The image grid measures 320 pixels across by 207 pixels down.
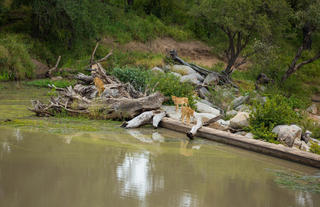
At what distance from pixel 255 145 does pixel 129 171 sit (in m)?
3.38

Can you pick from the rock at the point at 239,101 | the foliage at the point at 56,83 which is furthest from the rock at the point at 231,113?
the foliage at the point at 56,83

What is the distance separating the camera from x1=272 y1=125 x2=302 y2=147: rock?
9435 millimetres

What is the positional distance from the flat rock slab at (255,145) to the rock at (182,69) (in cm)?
928

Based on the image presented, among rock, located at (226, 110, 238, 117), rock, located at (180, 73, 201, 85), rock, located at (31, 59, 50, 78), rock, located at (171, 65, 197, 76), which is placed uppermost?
rock, located at (171, 65, 197, 76)

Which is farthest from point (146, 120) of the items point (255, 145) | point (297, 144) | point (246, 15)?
point (246, 15)

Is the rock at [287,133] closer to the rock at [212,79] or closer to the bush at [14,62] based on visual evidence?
the rock at [212,79]

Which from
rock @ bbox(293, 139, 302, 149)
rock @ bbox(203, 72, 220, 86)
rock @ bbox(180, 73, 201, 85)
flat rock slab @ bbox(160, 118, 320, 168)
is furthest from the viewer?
rock @ bbox(203, 72, 220, 86)

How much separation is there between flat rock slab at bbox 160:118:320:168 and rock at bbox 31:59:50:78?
13391mm

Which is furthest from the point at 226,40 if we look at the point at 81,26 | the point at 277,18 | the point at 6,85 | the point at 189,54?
the point at 6,85

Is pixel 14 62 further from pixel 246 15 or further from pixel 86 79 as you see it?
pixel 246 15

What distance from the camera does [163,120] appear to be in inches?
436

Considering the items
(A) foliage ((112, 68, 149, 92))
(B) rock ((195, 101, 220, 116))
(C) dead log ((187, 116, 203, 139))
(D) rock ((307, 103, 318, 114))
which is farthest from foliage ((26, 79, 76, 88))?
(D) rock ((307, 103, 318, 114))

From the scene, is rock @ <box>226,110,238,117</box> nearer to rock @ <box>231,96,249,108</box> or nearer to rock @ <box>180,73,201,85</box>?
rock @ <box>231,96,249,108</box>

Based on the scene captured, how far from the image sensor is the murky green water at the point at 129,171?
551cm
